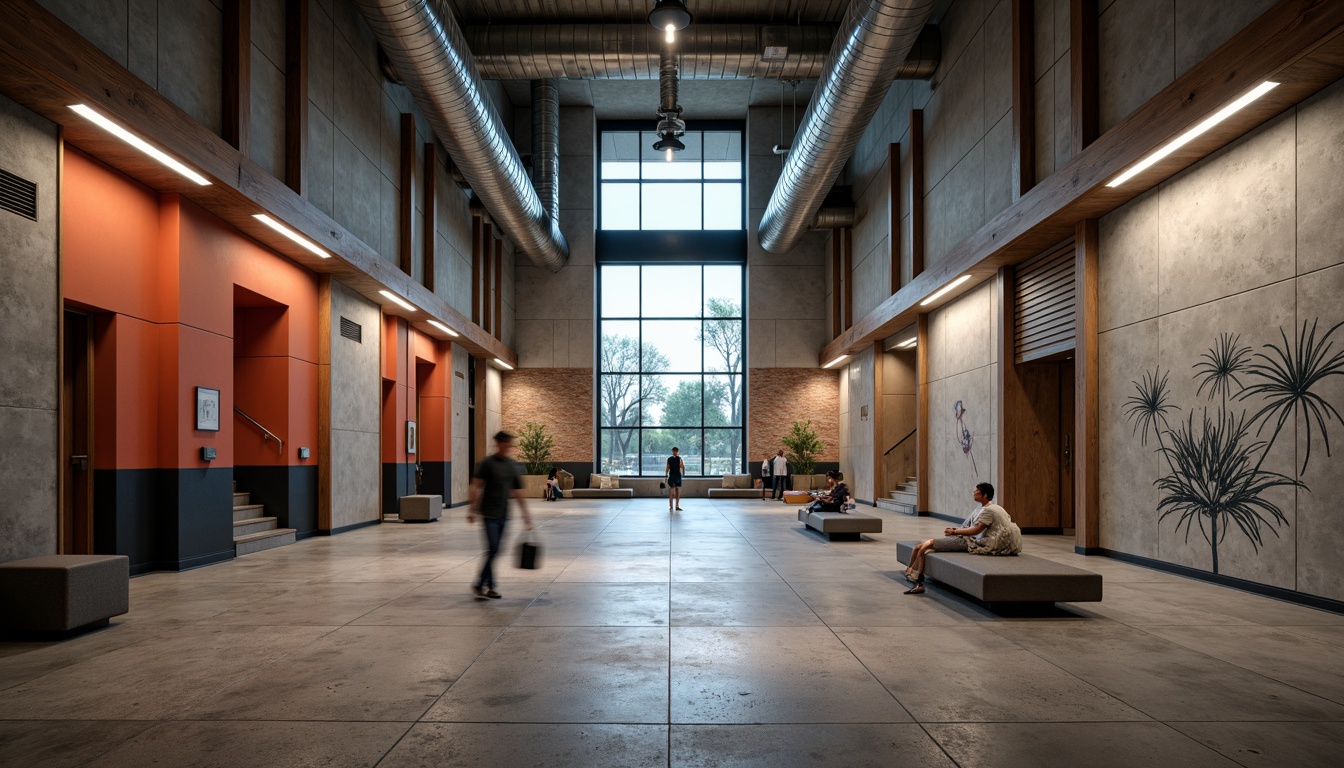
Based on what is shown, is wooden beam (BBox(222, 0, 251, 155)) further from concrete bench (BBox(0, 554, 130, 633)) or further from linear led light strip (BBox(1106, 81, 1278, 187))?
linear led light strip (BBox(1106, 81, 1278, 187))

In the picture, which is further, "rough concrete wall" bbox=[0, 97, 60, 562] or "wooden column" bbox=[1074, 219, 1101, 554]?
"wooden column" bbox=[1074, 219, 1101, 554]

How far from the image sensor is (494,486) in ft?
24.3

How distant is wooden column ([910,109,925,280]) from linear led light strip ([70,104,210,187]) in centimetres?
1257

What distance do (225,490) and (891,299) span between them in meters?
13.2

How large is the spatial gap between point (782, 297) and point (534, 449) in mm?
9657

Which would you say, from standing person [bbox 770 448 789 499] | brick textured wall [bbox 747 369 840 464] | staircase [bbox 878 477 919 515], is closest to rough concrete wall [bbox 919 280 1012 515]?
staircase [bbox 878 477 919 515]

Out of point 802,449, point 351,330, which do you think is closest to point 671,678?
point 351,330

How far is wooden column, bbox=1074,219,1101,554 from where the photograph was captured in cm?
973

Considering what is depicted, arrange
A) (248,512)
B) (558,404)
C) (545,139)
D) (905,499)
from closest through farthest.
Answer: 1. (248,512)
2. (905,499)
3. (545,139)
4. (558,404)

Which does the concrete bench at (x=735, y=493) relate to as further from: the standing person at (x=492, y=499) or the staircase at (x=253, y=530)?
the standing person at (x=492, y=499)

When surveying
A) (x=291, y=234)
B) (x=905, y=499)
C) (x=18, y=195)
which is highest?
(x=291, y=234)

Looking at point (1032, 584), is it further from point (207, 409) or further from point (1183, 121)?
point (207, 409)

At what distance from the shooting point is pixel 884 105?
19.5m

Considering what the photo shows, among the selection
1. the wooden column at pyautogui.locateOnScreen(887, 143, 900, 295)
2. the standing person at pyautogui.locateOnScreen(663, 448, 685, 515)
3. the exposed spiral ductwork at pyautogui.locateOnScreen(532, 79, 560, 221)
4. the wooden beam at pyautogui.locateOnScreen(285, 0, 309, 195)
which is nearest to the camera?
the wooden beam at pyautogui.locateOnScreen(285, 0, 309, 195)
